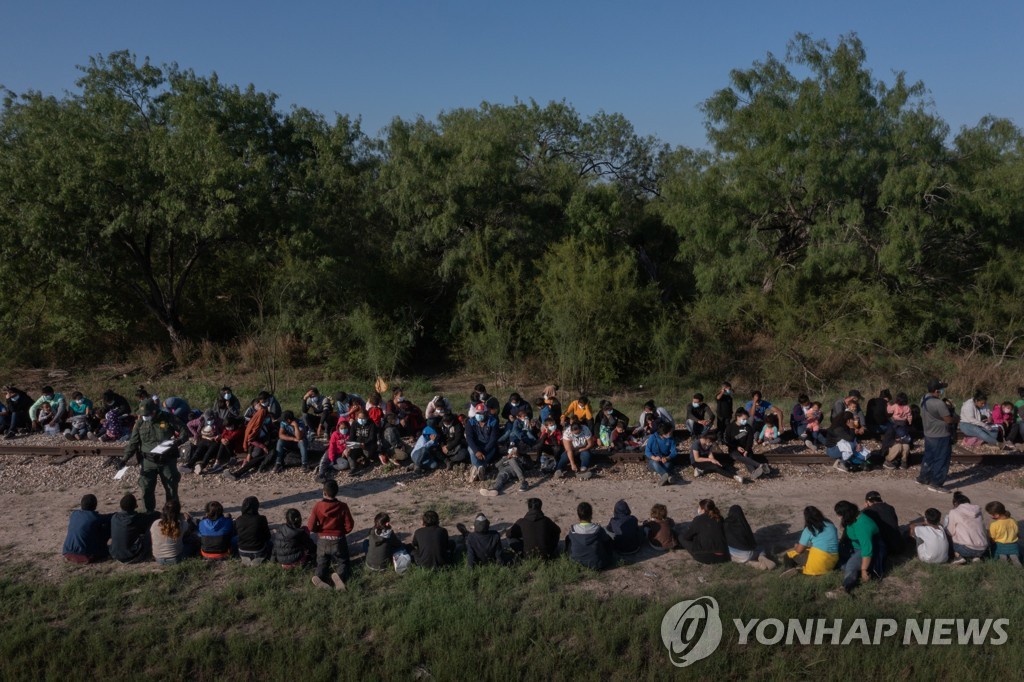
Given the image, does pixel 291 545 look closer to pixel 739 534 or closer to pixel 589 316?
pixel 739 534

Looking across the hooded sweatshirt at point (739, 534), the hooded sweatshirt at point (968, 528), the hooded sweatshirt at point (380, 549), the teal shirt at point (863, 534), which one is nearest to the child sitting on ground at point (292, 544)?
the hooded sweatshirt at point (380, 549)

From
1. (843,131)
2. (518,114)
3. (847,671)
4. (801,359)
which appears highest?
(518,114)

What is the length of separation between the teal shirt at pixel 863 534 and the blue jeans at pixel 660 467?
3.43m

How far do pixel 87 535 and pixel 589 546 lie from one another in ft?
18.0

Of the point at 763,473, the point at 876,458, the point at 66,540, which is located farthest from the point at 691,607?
the point at 66,540

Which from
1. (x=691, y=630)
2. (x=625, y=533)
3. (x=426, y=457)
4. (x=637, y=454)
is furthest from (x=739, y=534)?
(x=426, y=457)

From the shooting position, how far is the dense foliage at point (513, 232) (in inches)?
740

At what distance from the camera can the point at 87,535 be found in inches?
334

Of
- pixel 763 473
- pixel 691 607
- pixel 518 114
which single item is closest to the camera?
pixel 691 607

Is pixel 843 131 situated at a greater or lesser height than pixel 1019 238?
greater

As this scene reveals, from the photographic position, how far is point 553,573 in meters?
8.18

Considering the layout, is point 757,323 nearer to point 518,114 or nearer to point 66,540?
point 518,114

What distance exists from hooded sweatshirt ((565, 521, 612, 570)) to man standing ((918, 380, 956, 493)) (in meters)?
5.30

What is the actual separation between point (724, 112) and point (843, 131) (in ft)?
10.3
